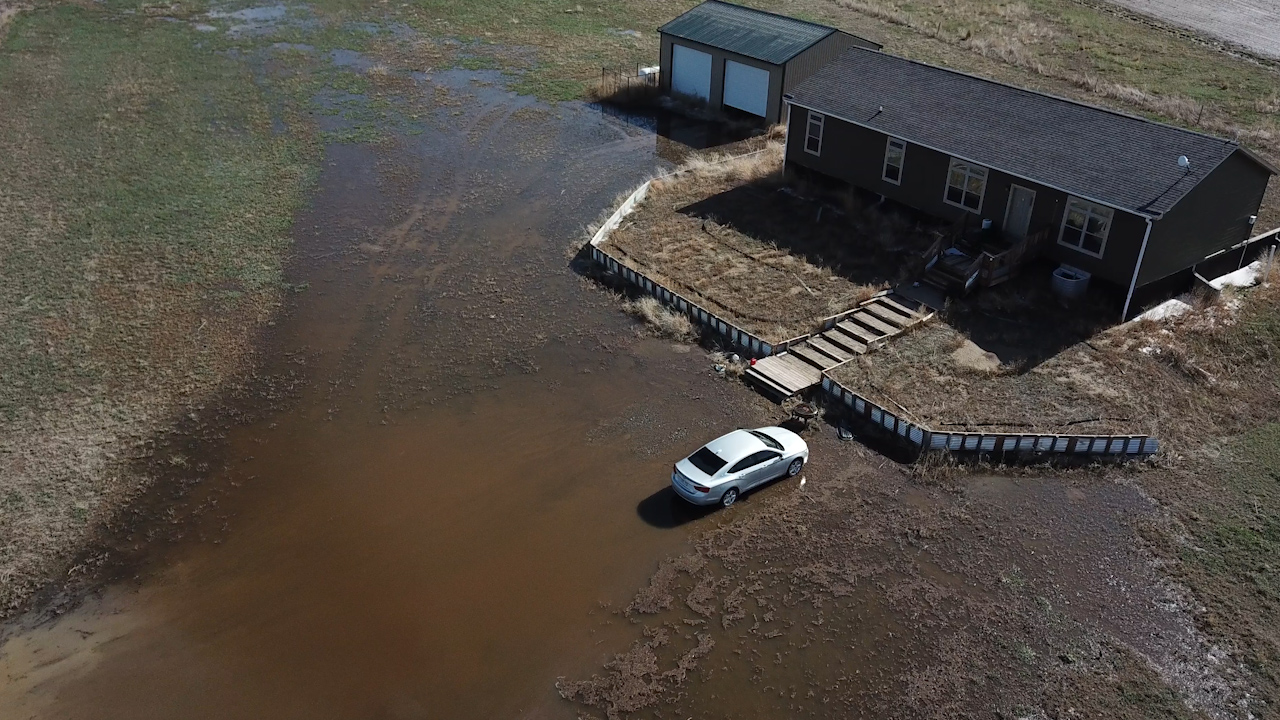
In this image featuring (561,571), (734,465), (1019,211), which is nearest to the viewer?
(561,571)

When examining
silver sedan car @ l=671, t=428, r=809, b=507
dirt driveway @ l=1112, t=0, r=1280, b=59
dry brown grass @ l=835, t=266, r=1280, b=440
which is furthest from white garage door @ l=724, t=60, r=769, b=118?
dirt driveway @ l=1112, t=0, r=1280, b=59

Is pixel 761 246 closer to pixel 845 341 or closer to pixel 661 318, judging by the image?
pixel 661 318

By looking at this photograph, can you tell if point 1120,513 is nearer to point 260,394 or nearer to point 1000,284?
point 1000,284

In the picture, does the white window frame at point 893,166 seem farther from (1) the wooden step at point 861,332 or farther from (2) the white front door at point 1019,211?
(1) the wooden step at point 861,332

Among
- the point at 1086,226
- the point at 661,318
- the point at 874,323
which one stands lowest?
the point at 661,318

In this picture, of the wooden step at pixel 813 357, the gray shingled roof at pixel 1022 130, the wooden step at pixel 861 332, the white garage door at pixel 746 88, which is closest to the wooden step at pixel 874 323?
the wooden step at pixel 861 332

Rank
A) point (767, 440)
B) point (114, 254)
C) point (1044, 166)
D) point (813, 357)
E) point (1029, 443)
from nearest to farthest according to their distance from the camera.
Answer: point (767, 440) → point (1029, 443) → point (813, 357) → point (1044, 166) → point (114, 254)

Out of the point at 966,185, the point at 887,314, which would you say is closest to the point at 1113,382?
the point at 887,314
